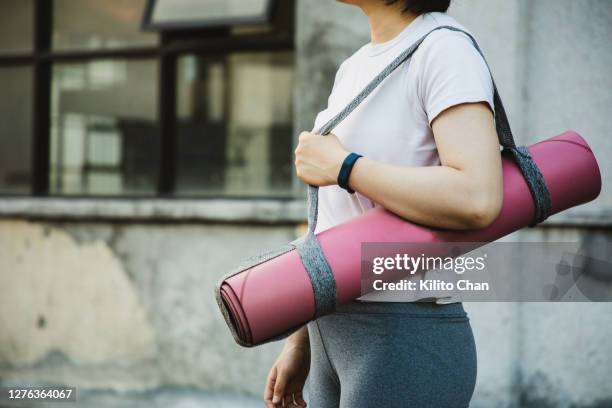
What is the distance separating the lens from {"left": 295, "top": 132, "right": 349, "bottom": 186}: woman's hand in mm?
1327

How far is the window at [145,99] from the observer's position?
4734mm

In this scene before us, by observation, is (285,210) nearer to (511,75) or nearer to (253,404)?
(253,404)

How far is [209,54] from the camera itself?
4906mm

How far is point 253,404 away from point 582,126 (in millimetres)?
2457

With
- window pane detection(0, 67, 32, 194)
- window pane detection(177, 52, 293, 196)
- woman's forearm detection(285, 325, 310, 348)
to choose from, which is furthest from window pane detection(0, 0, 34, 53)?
woman's forearm detection(285, 325, 310, 348)

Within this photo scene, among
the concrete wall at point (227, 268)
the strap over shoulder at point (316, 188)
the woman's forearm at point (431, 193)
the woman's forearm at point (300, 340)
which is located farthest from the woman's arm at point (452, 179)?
the concrete wall at point (227, 268)

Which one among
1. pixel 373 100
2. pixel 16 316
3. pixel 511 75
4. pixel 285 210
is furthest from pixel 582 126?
pixel 16 316

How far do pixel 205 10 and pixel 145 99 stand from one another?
0.85 m

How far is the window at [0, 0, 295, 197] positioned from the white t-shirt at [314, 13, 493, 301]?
10.0 ft

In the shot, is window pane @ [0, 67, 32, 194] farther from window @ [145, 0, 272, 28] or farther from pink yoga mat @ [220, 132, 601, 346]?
pink yoga mat @ [220, 132, 601, 346]

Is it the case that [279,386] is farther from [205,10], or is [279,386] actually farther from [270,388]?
[205,10]

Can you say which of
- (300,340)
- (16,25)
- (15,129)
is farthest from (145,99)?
(300,340)

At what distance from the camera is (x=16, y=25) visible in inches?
217

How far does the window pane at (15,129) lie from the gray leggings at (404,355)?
4.67 m
